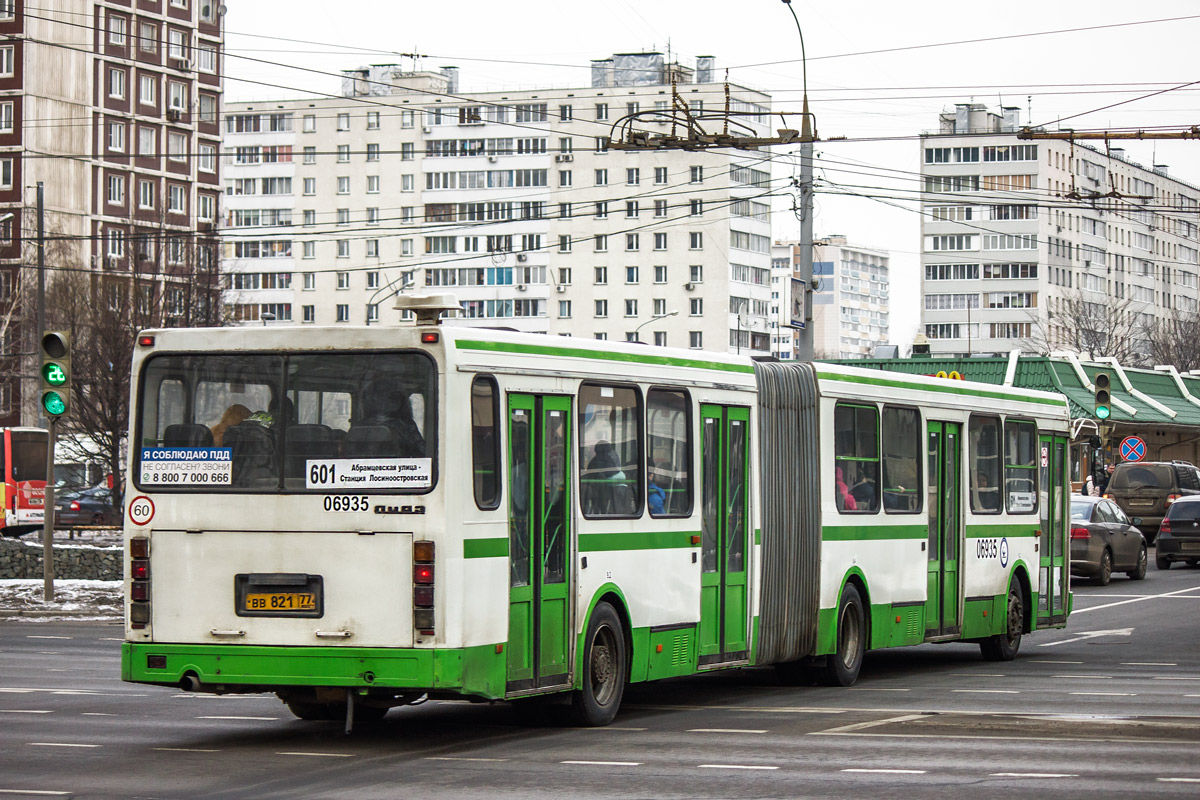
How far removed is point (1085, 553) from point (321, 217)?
113073mm

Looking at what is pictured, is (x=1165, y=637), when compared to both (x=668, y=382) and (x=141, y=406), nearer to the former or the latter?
(x=668, y=382)

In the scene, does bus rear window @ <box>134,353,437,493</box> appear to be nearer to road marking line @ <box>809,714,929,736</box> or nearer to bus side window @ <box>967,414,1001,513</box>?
road marking line @ <box>809,714,929,736</box>

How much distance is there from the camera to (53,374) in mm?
25656

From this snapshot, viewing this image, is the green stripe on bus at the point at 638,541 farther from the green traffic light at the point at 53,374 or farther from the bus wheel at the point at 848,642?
the green traffic light at the point at 53,374

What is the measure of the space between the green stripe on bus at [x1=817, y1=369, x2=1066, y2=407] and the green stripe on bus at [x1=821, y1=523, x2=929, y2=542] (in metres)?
1.25

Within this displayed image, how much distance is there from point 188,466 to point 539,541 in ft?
7.41

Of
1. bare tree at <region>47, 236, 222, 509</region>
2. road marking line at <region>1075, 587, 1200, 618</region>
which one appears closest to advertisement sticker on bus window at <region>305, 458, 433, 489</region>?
road marking line at <region>1075, 587, 1200, 618</region>

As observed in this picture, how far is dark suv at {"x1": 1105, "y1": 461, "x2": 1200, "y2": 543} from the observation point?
154ft

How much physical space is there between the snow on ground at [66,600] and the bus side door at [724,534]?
13723 millimetres

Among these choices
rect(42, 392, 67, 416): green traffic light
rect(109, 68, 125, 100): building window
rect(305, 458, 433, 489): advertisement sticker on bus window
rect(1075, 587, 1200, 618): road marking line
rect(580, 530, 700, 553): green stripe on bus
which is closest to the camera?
rect(305, 458, 433, 489): advertisement sticker on bus window

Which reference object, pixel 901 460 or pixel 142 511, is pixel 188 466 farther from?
pixel 901 460

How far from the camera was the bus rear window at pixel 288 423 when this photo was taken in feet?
39.2

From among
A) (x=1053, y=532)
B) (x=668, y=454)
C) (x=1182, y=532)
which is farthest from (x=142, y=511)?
(x=1182, y=532)

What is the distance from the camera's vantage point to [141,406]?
494 inches
